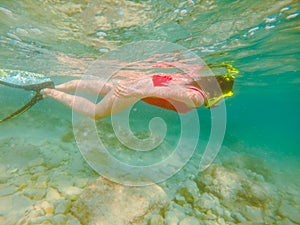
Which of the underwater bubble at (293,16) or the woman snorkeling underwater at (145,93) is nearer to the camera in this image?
the woman snorkeling underwater at (145,93)

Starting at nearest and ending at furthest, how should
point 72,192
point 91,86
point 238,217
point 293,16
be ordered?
point 72,192, point 238,217, point 91,86, point 293,16

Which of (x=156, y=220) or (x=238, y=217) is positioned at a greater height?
(x=156, y=220)

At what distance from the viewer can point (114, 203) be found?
4727mm

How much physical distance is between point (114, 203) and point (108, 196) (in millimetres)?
265

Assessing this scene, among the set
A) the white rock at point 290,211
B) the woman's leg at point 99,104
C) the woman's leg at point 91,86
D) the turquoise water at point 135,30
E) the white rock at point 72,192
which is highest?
the turquoise water at point 135,30

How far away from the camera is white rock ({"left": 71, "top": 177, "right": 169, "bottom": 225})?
4.42 m

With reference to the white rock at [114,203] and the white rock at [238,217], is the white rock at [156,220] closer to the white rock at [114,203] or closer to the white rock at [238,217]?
the white rock at [114,203]

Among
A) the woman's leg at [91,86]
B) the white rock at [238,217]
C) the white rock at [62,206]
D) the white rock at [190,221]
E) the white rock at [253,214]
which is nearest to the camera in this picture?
the white rock at [62,206]

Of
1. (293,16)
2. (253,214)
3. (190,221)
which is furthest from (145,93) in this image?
(293,16)

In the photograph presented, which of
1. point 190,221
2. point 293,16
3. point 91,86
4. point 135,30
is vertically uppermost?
point 293,16

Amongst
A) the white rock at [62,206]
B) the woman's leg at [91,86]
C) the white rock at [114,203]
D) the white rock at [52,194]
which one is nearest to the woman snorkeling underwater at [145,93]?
the woman's leg at [91,86]

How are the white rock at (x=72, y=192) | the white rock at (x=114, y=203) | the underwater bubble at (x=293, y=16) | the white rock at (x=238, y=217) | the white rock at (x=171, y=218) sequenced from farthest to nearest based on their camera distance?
the underwater bubble at (x=293, y=16)
the white rock at (x=238, y=217)
the white rock at (x=72, y=192)
the white rock at (x=171, y=218)
the white rock at (x=114, y=203)

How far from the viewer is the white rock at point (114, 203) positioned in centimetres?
442

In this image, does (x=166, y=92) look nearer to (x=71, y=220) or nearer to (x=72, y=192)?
(x=71, y=220)
